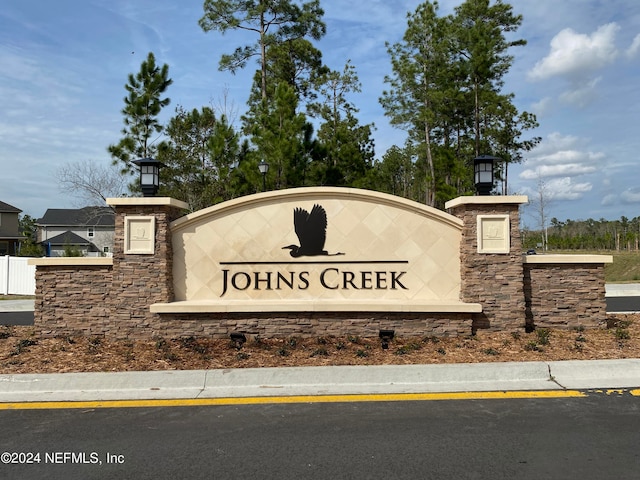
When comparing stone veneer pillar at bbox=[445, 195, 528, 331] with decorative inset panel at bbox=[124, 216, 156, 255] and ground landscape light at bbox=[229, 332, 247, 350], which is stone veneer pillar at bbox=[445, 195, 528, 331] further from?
decorative inset panel at bbox=[124, 216, 156, 255]

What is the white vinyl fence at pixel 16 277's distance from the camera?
73.8ft

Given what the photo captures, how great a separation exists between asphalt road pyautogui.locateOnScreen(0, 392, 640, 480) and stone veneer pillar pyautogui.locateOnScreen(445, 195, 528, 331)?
111 inches

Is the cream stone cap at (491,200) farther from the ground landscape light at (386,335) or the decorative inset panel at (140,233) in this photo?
the decorative inset panel at (140,233)

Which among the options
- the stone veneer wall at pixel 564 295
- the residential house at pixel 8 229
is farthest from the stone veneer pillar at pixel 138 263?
the residential house at pixel 8 229

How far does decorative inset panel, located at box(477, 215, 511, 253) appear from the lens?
8.88 metres

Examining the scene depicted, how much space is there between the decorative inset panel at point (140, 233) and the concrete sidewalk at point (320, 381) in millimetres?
2680

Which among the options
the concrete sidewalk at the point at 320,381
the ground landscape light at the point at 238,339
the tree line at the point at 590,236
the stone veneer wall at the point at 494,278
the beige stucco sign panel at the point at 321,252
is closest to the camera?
the concrete sidewalk at the point at 320,381

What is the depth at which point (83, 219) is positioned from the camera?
57.3m

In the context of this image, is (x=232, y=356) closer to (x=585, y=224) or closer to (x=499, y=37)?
(x=499, y=37)

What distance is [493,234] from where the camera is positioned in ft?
29.3

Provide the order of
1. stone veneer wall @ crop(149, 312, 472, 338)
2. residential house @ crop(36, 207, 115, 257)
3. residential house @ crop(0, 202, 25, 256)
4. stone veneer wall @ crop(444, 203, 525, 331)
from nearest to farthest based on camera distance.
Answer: stone veneer wall @ crop(149, 312, 472, 338), stone veneer wall @ crop(444, 203, 525, 331), residential house @ crop(0, 202, 25, 256), residential house @ crop(36, 207, 115, 257)

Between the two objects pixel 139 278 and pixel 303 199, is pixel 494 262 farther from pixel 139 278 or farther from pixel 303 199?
pixel 139 278

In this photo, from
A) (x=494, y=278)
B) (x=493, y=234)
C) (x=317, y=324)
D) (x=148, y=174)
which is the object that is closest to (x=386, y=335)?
(x=317, y=324)

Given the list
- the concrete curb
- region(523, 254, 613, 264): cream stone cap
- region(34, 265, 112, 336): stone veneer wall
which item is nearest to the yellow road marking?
the concrete curb
